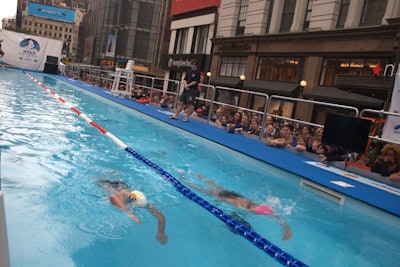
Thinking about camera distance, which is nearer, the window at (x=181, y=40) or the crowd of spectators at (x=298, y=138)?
the crowd of spectators at (x=298, y=138)

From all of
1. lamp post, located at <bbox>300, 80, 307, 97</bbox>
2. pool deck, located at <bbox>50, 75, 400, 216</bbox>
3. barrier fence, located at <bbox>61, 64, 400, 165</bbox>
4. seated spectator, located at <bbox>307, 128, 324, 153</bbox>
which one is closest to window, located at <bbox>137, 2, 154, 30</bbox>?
barrier fence, located at <bbox>61, 64, 400, 165</bbox>

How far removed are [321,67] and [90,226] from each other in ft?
52.0

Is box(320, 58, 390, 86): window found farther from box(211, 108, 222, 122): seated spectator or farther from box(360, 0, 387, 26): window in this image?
box(211, 108, 222, 122): seated spectator

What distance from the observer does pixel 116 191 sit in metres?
5.01

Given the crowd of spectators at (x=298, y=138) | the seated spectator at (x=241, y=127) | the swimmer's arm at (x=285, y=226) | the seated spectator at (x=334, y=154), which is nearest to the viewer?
the swimmer's arm at (x=285, y=226)

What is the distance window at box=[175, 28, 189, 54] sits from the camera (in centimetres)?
3203

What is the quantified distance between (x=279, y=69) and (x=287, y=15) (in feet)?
10.0

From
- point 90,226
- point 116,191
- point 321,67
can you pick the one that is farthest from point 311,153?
point 321,67

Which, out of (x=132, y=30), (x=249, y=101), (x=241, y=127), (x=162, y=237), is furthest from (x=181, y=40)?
(x=132, y=30)

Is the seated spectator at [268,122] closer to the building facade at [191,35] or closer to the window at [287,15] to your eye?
the window at [287,15]

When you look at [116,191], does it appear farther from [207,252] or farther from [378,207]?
[378,207]

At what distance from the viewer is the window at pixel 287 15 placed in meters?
19.9

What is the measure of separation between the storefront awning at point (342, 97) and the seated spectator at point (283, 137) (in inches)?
240

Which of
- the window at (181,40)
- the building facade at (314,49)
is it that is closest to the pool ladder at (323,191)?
the building facade at (314,49)
